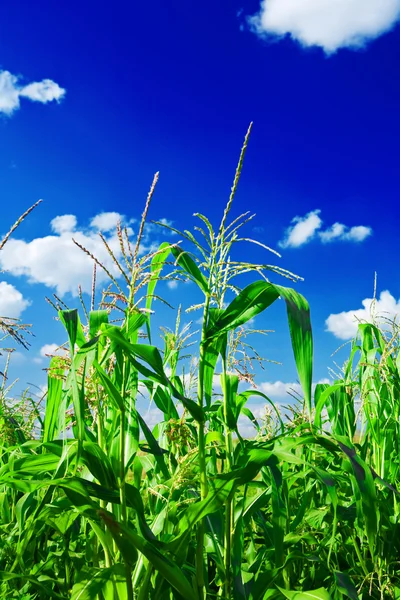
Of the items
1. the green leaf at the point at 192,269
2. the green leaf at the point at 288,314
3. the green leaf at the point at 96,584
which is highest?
the green leaf at the point at 192,269

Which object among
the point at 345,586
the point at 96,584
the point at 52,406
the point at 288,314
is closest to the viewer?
the point at 288,314

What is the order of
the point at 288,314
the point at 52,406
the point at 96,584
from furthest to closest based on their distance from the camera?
the point at 52,406 < the point at 96,584 < the point at 288,314

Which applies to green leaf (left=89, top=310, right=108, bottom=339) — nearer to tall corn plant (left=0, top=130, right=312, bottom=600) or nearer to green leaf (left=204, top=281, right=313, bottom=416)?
tall corn plant (left=0, top=130, right=312, bottom=600)

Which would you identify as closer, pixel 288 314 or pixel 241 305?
pixel 288 314

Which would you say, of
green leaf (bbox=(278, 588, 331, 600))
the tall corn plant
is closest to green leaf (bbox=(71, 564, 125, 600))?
the tall corn plant

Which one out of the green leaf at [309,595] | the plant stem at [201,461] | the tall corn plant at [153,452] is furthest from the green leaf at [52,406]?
the green leaf at [309,595]

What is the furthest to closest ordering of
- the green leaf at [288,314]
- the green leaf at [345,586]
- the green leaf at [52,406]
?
the green leaf at [52,406] → the green leaf at [345,586] → the green leaf at [288,314]

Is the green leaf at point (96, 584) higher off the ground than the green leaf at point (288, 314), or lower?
lower

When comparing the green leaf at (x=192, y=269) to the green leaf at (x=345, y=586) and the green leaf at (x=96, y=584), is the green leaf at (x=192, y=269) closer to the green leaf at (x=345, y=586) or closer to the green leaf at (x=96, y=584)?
the green leaf at (x=96, y=584)

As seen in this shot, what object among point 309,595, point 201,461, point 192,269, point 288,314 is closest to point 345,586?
point 309,595

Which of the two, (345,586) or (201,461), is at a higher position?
(201,461)

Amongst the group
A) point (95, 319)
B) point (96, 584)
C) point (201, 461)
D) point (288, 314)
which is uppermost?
point (95, 319)

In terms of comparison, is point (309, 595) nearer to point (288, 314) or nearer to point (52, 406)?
point (288, 314)

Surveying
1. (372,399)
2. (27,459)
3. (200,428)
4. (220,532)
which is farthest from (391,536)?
(27,459)
